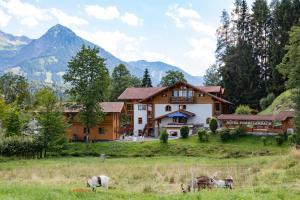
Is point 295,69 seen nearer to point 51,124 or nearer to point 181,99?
point 181,99

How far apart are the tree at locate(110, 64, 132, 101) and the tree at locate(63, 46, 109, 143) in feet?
126

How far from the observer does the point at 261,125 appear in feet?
205

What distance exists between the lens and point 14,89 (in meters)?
96.9

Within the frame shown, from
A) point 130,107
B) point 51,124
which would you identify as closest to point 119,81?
point 130,107

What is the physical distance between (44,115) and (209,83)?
230 ft

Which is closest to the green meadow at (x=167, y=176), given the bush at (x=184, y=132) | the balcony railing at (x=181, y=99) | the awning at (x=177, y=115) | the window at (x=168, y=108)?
the bush at (x=184, y=132)

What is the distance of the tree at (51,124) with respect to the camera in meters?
57.6

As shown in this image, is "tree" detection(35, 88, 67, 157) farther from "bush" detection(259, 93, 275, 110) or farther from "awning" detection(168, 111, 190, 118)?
"bush" detection(259, 93, 275, 110)

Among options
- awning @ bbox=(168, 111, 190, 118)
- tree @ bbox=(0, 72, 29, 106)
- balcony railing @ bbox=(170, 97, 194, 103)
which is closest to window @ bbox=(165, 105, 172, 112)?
balcony railing @ bbox=(170, 97, 194, 103)

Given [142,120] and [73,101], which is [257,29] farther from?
[73,101]

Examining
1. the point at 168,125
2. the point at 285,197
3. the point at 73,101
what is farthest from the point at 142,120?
the point at 285,197

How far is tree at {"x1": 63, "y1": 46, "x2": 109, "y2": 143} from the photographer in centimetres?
6372

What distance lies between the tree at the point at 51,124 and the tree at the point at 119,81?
43.3m

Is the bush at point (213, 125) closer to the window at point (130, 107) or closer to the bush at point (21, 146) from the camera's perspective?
the window at point (130, 107)
